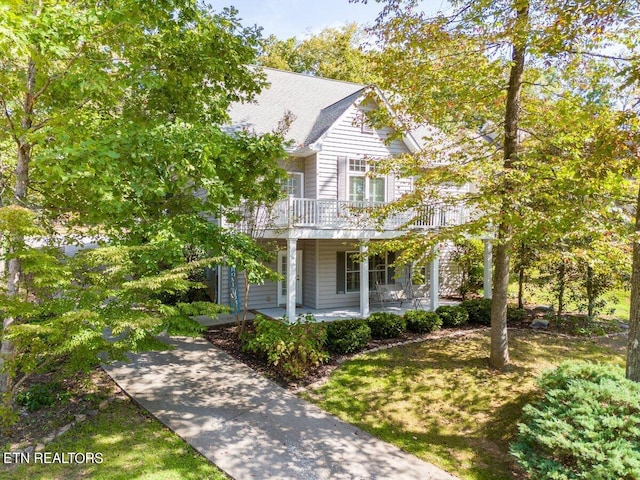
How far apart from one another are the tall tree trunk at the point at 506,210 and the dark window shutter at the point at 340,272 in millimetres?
6713

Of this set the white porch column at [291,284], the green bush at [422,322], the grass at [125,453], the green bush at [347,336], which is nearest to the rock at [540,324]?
the green bush at [422,322]

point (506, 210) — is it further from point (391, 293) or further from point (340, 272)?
point (391, 293)

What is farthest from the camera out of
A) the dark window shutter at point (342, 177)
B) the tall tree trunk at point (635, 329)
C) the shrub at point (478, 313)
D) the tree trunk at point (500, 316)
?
the dark window shutter at point (342, 177)

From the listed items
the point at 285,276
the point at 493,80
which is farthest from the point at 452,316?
the point at 493,80

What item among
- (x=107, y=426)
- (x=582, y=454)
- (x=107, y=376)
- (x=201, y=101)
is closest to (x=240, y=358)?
(x=107, y=376)

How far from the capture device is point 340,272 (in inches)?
567

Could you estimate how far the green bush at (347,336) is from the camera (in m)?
8.99

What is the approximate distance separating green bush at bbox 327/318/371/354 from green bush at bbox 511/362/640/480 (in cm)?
442

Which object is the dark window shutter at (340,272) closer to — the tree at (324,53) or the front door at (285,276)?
the front door at (285,276)

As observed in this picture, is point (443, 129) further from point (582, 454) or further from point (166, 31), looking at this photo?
point (582, 454)

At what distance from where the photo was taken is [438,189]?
817 cm

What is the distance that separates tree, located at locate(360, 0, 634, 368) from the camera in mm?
6160

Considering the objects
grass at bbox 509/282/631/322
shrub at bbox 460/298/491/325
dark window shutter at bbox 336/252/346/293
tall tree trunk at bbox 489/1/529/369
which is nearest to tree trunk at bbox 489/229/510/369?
tall tree trunk at bbox 489/1/529/369

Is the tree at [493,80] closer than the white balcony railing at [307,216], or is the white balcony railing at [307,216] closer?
the tree at [493,80]
